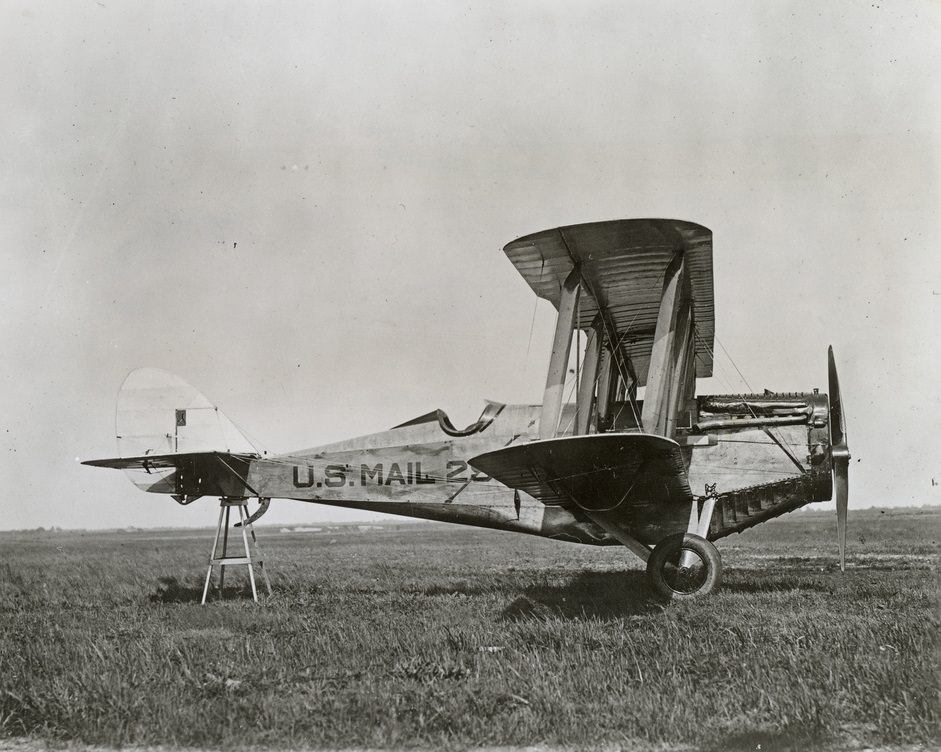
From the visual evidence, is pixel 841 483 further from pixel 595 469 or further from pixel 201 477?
pixel 201 477

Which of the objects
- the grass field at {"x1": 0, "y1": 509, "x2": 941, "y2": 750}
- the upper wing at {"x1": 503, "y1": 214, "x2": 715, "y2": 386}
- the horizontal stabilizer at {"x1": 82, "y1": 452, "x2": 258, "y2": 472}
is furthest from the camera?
the horizontal stabilizer at {"x1": 82, "y1": 452, "x2": 258, "y2": 472}

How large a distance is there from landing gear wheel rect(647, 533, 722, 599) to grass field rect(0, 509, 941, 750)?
0.26 m

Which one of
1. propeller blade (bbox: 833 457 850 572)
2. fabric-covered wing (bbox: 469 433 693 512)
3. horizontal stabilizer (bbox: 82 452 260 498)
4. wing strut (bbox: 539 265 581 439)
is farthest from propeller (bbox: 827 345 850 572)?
horizontal stabilizer (bbox: 82 452 260 498)

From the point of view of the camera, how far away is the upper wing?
22.5 ft

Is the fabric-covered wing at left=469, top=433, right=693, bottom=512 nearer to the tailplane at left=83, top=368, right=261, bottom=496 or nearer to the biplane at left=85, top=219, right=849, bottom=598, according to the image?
the biplane at left=85, top=219, right=849, bottom=598

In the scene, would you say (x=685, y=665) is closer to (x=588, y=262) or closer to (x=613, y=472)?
(x=613, y=472)

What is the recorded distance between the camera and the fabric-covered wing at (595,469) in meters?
6.15

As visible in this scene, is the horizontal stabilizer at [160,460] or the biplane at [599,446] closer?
the biplane at [599,446]

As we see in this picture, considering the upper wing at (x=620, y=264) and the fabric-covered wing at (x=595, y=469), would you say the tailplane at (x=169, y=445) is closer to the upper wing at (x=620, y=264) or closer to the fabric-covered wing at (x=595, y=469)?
the fabric-covered wing at (x=595, y=469)

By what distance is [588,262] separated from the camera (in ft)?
24.2

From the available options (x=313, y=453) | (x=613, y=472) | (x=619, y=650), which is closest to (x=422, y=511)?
(x=313, y=453)

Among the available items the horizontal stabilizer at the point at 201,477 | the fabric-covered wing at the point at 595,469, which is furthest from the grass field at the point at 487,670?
the horizontal stabilizer at the point at 201,477

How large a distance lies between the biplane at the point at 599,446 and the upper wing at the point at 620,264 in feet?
0.08

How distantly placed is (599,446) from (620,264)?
2209 mm
